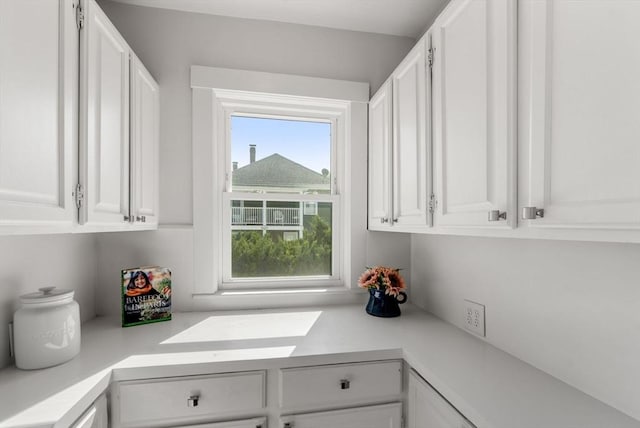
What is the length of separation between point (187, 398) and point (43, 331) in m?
0.55

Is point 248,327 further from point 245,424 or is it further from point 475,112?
point 475,112

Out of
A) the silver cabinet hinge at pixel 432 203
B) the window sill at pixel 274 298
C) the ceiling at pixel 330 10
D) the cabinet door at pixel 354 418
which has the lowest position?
the cabinet door at pixel 354 418

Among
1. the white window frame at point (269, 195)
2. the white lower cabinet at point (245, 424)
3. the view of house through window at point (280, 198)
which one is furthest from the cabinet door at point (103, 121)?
the white lower cabinet at point (245, 424)

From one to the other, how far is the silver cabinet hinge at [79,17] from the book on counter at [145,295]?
103 centimetres

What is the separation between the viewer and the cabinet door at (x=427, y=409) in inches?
38.3

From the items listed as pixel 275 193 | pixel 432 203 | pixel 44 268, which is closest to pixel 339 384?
pixel 432 203

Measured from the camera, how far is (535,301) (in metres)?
1.08

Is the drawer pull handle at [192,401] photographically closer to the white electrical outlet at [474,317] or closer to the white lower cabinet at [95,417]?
the white lower cabinet at [95,417]

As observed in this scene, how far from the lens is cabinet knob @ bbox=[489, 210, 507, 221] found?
0.85 meters

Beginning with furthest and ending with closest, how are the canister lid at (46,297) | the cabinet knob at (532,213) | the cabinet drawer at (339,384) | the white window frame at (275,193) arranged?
the white window frame at (275,193) → the cabinet drawer at (339,384) → the canister lid at (46,297) → the cabinet knob at (532,213)

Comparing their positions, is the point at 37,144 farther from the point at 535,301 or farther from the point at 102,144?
the point at 535,301

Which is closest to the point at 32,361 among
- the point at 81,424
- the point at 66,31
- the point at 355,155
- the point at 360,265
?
the point at 81,424

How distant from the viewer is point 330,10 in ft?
5.72

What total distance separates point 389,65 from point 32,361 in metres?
2.26
